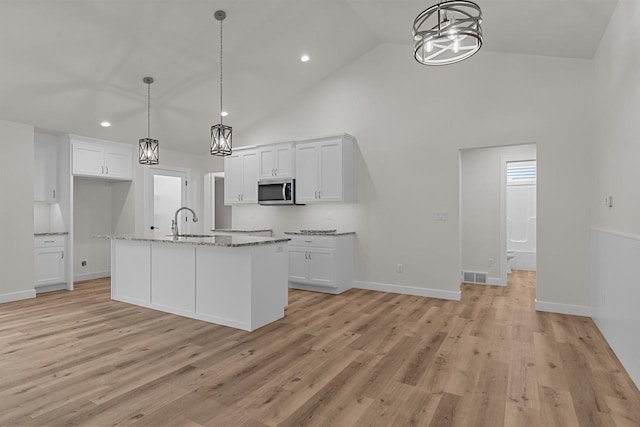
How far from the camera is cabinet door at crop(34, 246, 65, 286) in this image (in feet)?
17.1

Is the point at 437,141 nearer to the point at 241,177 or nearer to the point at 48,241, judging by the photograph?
the point at 241,177

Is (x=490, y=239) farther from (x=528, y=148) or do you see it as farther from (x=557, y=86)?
(x=557, y=86)

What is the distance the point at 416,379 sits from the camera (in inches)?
97.3

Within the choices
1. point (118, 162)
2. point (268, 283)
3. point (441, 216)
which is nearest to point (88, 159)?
point (118, 162)

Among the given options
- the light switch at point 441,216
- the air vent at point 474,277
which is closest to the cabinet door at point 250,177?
the light switch at point 441,216

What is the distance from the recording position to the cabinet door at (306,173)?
18.0ft

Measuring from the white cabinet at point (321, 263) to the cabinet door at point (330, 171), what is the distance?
64 centimetres

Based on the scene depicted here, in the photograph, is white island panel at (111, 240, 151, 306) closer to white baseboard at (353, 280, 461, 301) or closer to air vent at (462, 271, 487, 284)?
white baseboard at (353, 280, 461, 301)

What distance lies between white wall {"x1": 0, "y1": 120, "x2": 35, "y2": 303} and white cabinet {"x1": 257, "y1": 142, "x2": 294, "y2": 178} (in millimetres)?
3274

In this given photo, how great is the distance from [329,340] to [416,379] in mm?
955

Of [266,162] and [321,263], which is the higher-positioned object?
[266,162]

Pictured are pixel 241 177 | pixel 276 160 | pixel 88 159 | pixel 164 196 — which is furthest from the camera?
pixel 164 196

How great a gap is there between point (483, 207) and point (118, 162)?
6244mm

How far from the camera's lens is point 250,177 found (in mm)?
6160
